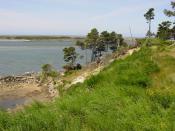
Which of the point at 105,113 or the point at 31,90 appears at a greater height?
the point at 105,113

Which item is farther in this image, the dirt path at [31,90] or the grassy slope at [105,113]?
the dirt path at [31,90]

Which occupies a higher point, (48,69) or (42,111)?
(42,111)

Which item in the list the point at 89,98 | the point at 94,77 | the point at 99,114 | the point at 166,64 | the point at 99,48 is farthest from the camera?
the point at 99,48

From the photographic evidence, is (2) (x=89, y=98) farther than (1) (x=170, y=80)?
No

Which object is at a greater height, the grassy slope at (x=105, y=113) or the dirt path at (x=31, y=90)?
the grassy slope at (x=105, y=113)

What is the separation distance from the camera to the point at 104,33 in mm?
84188

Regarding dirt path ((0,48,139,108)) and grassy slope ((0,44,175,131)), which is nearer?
grassy slope ((0,44,175,131))

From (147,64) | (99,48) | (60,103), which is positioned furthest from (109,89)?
(99,48)

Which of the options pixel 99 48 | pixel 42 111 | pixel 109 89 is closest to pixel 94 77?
pixel 109 89

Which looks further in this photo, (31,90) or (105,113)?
(31,90)

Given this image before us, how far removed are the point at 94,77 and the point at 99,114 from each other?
11.2 metres

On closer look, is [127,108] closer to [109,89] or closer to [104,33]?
[109,89]

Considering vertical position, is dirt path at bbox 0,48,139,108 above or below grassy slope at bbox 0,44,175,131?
below

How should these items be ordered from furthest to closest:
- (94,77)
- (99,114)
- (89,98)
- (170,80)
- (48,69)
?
(48,69) → (94,77) → (170,80) → (89,98) → (99,114)
